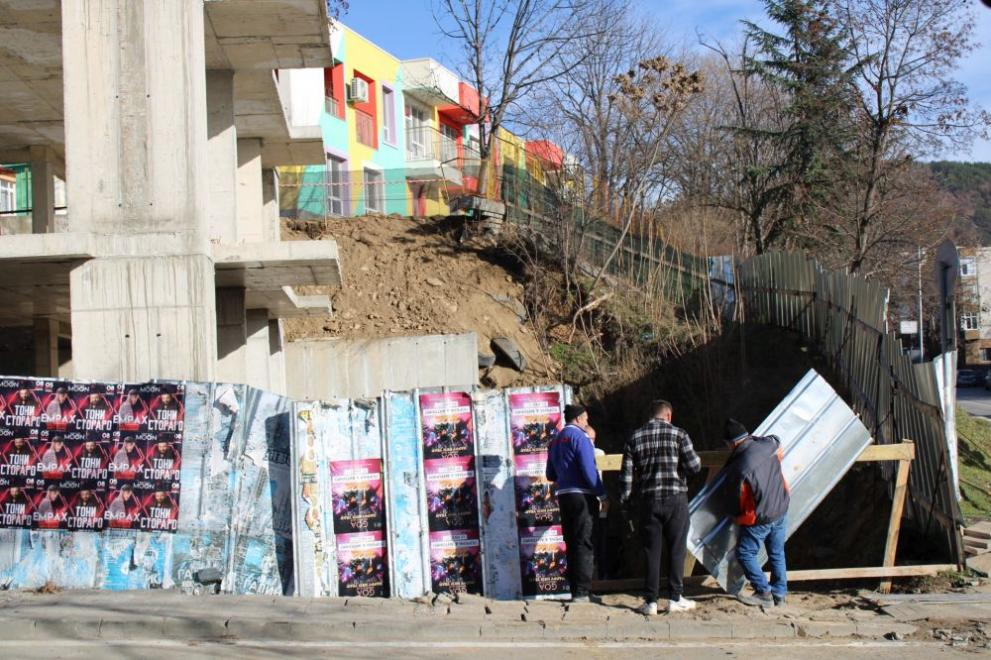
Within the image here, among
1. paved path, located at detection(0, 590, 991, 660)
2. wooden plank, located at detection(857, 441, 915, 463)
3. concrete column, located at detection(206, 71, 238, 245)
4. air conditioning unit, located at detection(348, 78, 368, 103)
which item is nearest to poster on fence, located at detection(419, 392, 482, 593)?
paved path, located at detection(0, 590, 991, 660)

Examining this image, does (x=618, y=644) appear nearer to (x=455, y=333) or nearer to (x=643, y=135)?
(x=455, y=333)

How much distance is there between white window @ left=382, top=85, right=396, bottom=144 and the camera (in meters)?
44.7

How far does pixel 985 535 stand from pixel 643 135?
84.6 feet

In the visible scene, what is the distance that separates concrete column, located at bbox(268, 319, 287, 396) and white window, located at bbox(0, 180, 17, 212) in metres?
24.4

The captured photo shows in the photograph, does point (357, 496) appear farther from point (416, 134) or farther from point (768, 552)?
point (416, 134)

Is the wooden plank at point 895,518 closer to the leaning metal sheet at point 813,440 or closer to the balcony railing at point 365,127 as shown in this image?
the leaning metal sheet at point 813,440

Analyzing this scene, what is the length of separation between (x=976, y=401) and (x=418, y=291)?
38249mm

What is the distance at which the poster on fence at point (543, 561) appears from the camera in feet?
29.5

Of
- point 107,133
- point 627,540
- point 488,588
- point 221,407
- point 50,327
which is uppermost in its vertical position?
point 107,133

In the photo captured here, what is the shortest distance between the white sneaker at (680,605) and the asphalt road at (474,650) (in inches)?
25.2

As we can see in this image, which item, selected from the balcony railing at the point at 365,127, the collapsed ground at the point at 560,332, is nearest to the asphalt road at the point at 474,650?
the collapsed ground at the point at 560,332

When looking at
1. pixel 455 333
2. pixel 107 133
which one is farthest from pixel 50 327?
pixel 107 133

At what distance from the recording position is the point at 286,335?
2323 cm

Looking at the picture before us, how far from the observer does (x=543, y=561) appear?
9.02m
